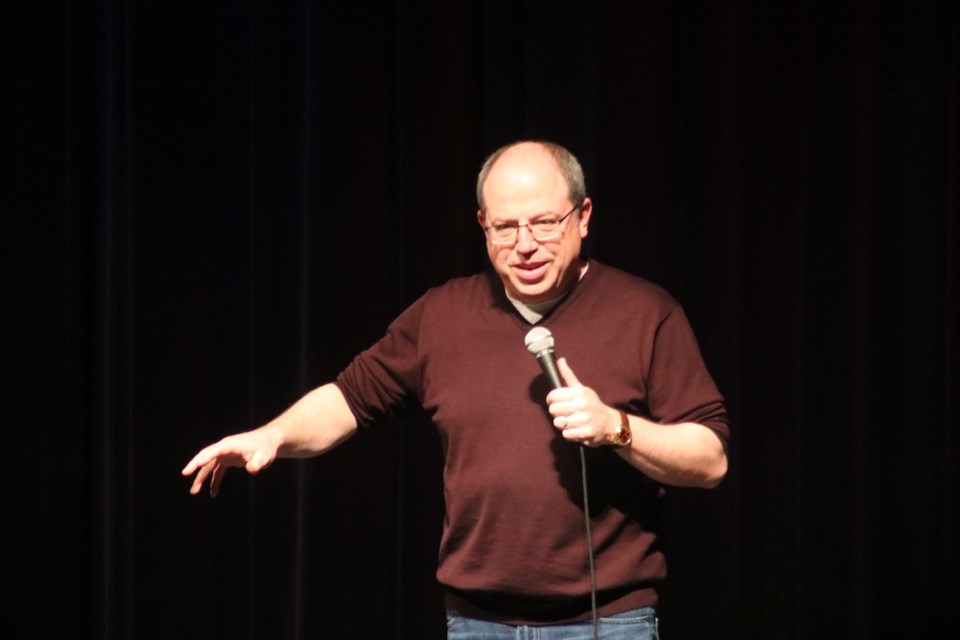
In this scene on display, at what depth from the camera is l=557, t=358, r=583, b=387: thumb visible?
1679 mm

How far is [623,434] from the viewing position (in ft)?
5.50

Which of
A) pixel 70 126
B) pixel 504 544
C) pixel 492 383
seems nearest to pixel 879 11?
pixel 492 383

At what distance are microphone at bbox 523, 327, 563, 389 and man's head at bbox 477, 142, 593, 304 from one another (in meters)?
0.26

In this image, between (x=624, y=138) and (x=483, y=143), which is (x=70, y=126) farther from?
(x=624, y=138)

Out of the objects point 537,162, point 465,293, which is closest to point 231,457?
point 465,293

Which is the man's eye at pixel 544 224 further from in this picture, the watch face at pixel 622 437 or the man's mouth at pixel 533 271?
the watch face at pixel 622 437

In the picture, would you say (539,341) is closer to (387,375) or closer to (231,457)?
(387,375)

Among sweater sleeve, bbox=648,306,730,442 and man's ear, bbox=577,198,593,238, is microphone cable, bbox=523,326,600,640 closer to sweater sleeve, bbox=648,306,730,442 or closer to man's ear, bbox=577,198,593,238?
sweater sleeve, bbox=648,306,730,442

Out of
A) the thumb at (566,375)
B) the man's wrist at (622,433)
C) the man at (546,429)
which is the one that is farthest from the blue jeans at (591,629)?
the thumb at (566,375)

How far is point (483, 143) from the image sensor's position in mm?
2852

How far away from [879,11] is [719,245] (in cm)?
79

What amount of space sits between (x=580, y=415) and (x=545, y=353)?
121 millimetres

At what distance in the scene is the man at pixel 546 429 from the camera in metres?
1.81

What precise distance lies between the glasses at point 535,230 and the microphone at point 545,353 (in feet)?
0.98
